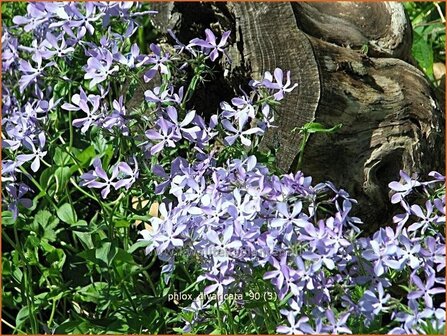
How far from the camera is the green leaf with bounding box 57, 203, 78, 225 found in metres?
2.60

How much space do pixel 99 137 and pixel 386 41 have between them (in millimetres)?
1068

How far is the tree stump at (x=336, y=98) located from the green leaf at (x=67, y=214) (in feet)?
1.99

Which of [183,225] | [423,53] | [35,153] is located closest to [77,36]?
[35,153]

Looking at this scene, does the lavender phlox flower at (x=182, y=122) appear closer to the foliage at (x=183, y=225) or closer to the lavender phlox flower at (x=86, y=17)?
the foliage at (x=183, y=225)

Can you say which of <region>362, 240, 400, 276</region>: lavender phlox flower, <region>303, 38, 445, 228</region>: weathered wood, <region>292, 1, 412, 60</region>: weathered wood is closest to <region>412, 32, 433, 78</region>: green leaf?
<region>292, 1, 412, 60</region>: weathered wood

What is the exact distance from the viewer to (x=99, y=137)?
2.75m

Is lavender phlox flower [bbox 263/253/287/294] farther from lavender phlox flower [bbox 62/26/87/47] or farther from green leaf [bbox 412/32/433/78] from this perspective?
green leaf [bbox 412/32/433/78]

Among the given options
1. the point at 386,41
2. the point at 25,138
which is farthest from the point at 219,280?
Answer: the point at 386,41

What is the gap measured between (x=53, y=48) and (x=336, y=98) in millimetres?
838

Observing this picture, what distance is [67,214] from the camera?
103 inches

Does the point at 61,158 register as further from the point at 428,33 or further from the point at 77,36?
the point at 428,33

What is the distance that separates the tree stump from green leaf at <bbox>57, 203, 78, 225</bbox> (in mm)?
606

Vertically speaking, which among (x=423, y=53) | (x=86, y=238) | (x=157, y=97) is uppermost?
(x=157, y=97)

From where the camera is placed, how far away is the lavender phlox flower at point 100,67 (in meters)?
2.37
